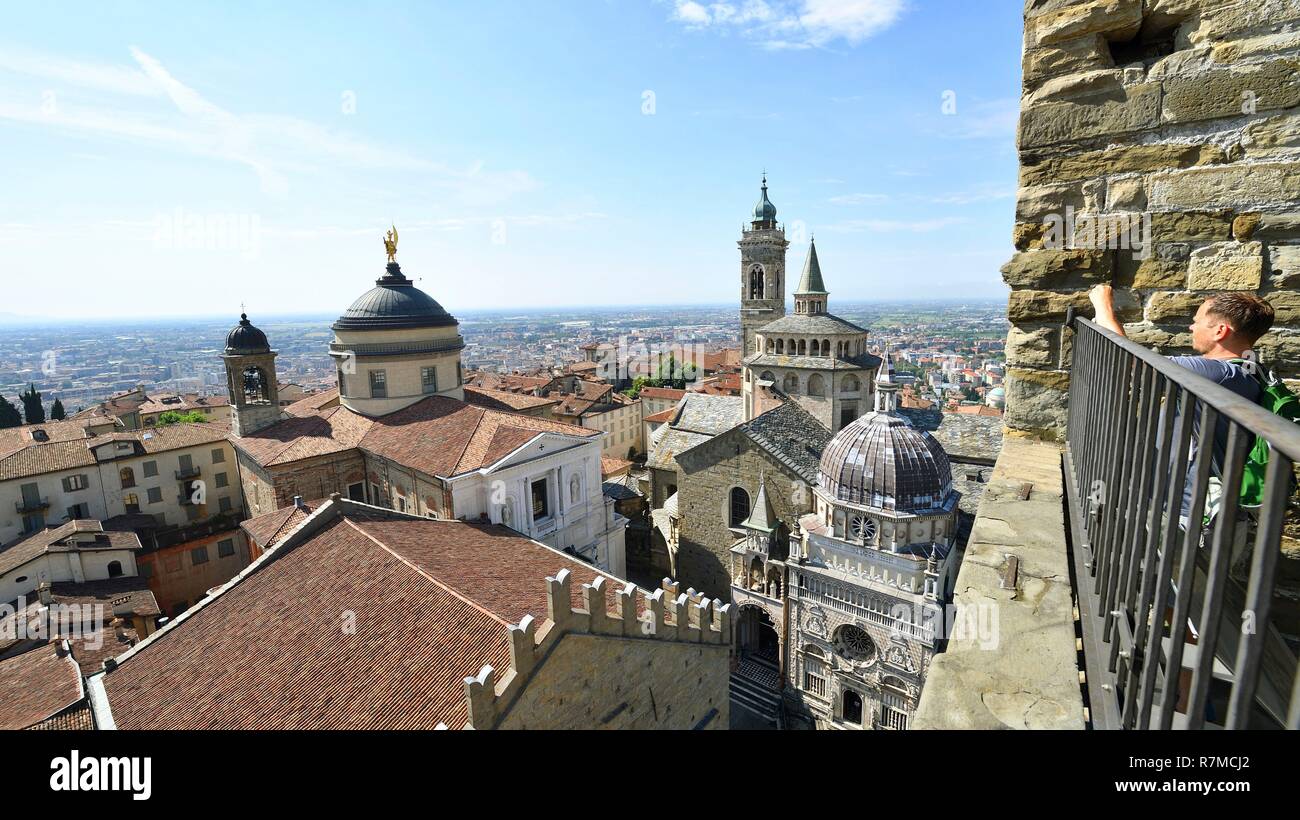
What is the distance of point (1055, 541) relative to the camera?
166 inches

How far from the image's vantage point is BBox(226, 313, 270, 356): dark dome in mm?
23094

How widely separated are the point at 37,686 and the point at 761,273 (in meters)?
43.9

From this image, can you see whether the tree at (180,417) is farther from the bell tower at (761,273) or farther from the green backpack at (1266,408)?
the green backpack at (1266,408)

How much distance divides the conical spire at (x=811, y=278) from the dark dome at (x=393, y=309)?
56.4 ft

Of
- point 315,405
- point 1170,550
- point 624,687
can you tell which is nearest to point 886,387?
point 624,687

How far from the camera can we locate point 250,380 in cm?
2336

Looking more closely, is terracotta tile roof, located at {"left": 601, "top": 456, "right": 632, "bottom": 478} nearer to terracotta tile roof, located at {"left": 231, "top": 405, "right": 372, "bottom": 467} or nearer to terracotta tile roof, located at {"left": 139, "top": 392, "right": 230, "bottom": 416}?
terracotta tile roof, located at {"left": 231, "top": 405, "right": 372, "bottom": 467}

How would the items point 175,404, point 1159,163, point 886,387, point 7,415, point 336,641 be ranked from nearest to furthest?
point 1159,163 < point 336,641 < point 886,387 < point 7,415 < point 175,404

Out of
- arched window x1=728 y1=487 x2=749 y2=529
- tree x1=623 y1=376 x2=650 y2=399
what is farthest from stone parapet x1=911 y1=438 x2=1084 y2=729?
tree x1=623 y1=376 x2=650 y2=399

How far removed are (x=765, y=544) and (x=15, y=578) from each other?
23753mm

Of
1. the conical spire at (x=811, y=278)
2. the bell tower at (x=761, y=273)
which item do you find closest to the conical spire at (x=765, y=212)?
the bell tower at (x=761, y=273)

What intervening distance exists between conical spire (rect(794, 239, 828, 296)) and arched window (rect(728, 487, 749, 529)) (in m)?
12.5
